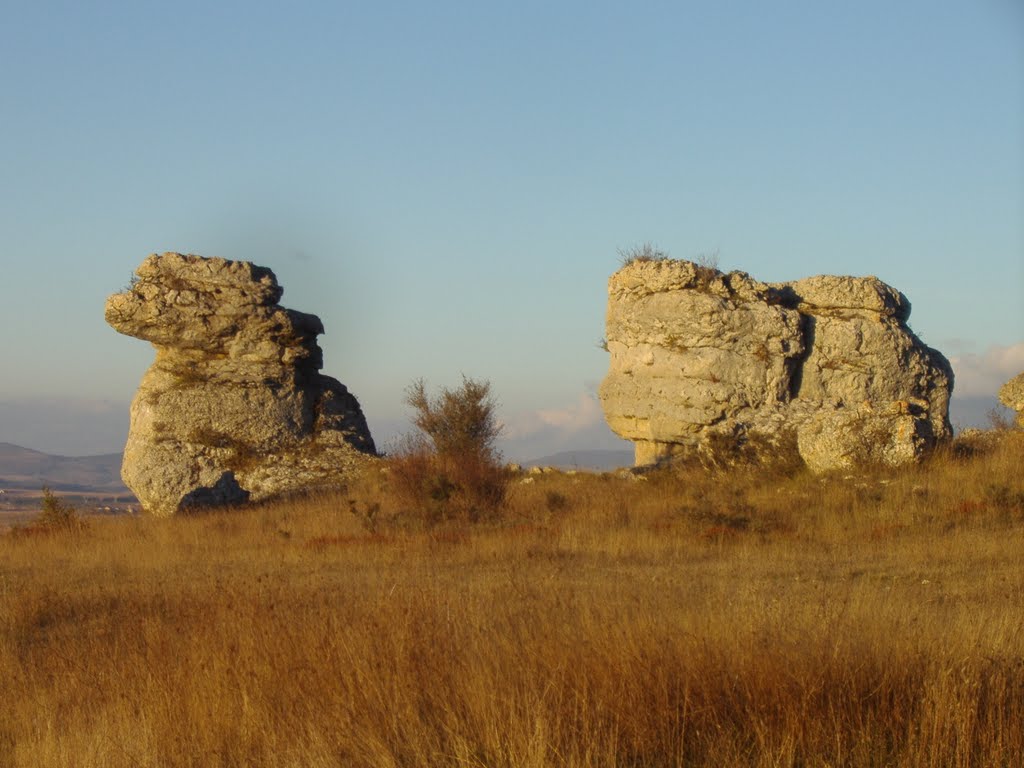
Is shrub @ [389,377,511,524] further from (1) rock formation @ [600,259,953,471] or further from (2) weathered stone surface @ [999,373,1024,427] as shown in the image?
(2) weathered stone surface @ [999,373,1024,427]

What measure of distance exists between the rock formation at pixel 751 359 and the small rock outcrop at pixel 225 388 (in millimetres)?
7141

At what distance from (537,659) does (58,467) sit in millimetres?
142247

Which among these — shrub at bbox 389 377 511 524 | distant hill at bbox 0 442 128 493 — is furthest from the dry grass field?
distant hill at bbox 0 442 128 493

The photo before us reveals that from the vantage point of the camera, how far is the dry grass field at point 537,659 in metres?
6.41

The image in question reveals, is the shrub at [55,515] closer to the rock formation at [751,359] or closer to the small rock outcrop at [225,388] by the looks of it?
the small rock outcrop at [225,388]

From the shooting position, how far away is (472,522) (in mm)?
18656

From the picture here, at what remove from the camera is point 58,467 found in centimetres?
13725

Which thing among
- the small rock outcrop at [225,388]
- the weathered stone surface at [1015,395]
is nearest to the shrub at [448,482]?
the small rock outcrop at [225,388]

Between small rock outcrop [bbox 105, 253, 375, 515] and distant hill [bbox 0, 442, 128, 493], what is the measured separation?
8387cm

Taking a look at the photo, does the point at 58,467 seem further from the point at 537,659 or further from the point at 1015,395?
the point at 537,659

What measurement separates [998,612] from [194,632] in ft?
22.5

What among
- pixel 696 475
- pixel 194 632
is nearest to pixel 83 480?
pixel 696 475

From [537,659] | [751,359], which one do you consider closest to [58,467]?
[751,359]

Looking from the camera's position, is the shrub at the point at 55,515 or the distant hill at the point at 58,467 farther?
the distant hill at the point at 58,467
